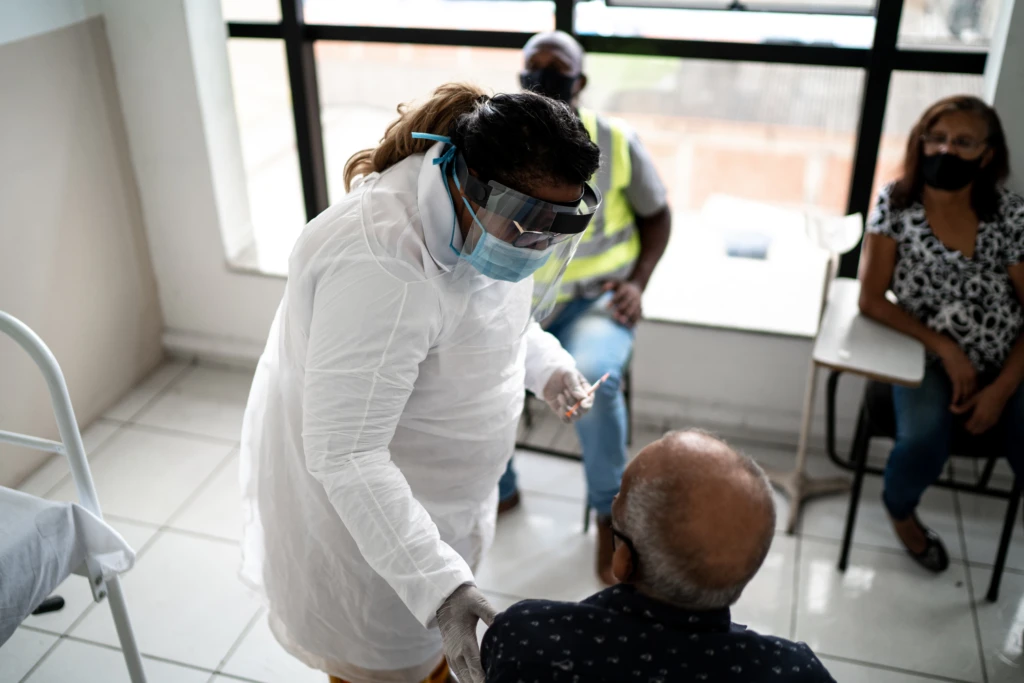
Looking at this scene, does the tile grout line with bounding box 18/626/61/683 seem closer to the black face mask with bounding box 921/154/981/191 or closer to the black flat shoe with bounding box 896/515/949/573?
the black flat shoe with bounding box 896/515/949/573

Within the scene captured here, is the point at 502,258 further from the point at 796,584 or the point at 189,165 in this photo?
the point at 189,165

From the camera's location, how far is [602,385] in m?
2.39

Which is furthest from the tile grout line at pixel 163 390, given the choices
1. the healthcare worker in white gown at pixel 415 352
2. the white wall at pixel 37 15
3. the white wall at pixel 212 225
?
the healthcare worker in white gown at pixel 415 352

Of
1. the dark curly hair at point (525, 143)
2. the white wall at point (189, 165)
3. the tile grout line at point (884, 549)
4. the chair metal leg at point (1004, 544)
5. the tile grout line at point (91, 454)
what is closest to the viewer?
the dark curly hair at point (525, 143)

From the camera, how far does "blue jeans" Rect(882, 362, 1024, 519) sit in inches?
91.6

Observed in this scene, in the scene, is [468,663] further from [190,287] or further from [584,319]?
[190,287]

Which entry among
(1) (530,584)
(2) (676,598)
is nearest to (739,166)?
(1) (530,584)

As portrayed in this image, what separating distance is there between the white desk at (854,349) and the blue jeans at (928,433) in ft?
0.24

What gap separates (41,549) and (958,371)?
2.17 meters

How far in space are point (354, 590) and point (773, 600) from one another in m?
1.32

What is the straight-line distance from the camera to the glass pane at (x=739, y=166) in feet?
9.45

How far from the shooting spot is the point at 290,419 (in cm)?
158

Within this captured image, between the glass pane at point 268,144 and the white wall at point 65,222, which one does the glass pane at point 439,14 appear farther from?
the white wall at point 65,222

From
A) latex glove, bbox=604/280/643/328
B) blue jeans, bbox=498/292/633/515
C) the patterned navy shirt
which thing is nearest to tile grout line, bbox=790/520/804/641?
blue jeans, bbox=498/292/633/515
